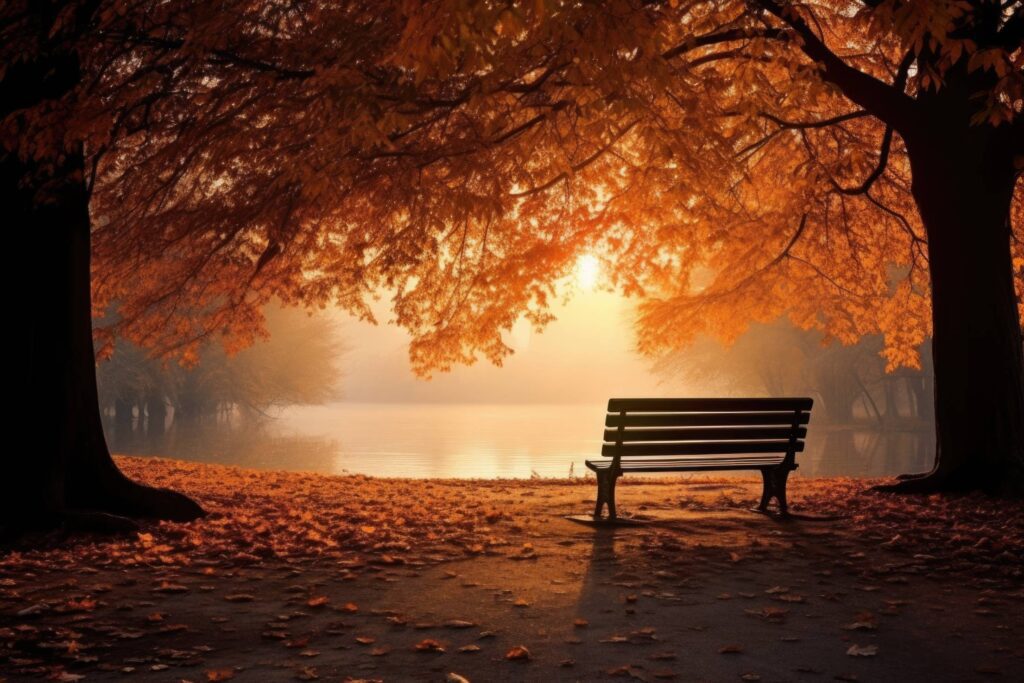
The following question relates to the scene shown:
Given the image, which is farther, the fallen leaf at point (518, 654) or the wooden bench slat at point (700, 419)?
the wooden bench slat at point (700, 419)

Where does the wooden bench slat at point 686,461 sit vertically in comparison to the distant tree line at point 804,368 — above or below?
below

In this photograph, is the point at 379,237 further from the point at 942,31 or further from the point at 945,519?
the point at 942,31

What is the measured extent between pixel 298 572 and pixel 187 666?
6.72 ft

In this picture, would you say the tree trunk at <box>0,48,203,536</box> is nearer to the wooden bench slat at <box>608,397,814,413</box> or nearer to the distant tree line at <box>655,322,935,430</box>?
the wooden bench slat at <box>608,397,814,413</box>

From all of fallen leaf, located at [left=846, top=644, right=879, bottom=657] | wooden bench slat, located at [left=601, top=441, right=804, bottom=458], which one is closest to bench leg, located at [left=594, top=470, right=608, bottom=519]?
wooden bench slat, located at [left=601, top=441, right=804, bottom=458]

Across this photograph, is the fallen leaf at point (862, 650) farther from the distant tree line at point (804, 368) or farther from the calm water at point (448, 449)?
the distant tree line at point (804, 368)

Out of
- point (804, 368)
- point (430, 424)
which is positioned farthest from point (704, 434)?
point (430, 424)

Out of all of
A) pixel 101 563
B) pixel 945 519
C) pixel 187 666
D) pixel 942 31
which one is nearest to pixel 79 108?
pixel 101 563

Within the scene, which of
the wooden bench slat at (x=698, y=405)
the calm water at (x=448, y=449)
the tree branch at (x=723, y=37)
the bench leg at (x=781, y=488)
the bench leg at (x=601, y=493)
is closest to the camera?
the wooden bench slat at (x=698, y=405)

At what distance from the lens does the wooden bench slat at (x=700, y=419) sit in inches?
332

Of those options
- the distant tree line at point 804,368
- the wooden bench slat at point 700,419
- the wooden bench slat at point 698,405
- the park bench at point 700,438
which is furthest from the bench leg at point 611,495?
the distant tree line at point 804,368

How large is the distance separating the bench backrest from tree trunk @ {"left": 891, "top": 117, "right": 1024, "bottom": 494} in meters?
2.23

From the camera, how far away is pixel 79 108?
7859mm

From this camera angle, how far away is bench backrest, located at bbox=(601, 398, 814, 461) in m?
8.44
